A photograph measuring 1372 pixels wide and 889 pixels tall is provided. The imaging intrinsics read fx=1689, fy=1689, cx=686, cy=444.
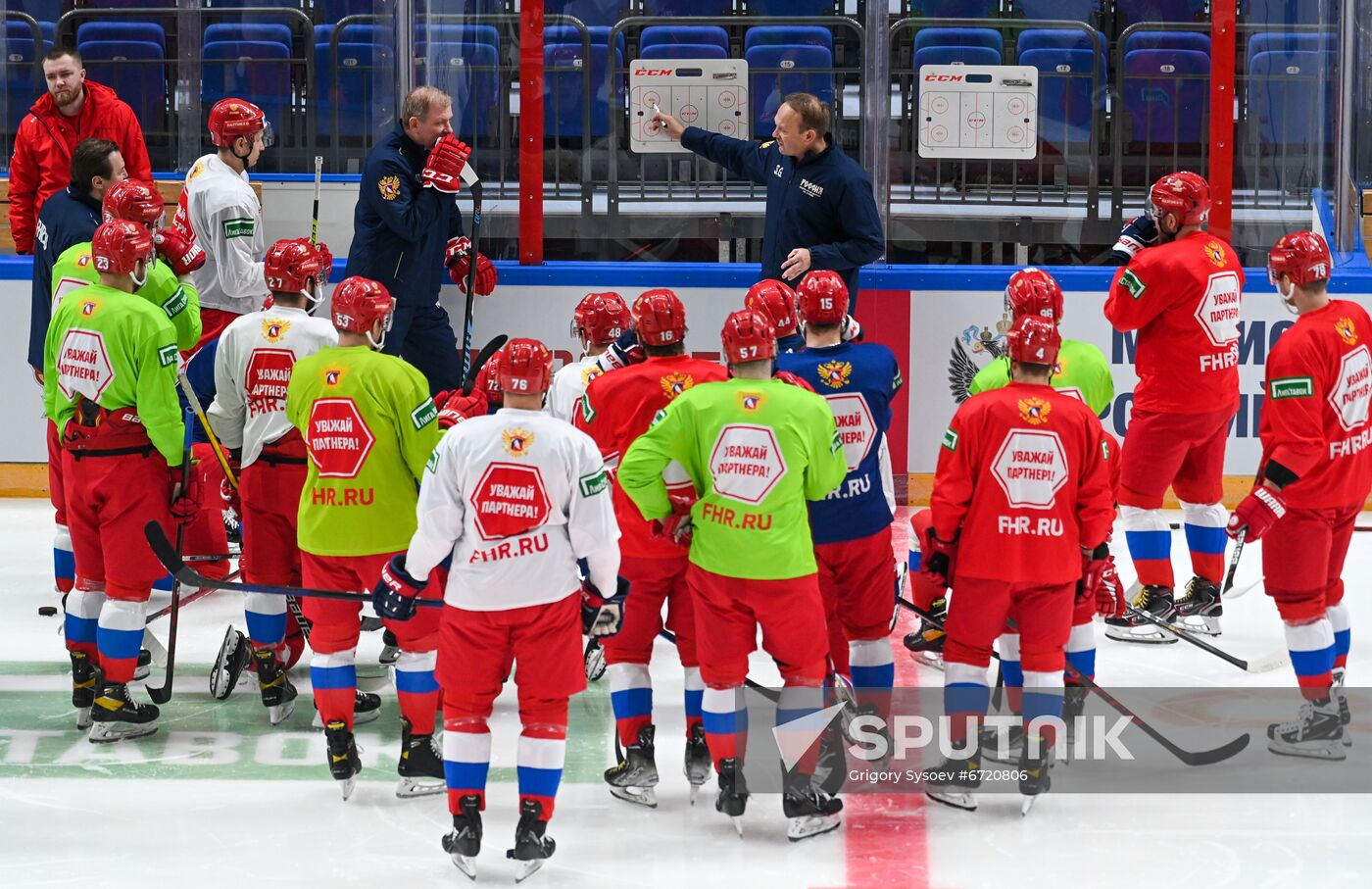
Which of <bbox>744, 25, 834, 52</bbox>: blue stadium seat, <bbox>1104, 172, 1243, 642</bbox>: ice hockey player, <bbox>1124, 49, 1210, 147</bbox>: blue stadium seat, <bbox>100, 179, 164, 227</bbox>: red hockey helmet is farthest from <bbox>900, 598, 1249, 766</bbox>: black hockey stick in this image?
<bbox>744, 25, 834, 52</bbox>: blue stadium seat

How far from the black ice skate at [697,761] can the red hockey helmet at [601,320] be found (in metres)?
1.19

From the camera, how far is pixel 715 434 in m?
4.18

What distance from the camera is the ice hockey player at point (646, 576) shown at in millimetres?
4516

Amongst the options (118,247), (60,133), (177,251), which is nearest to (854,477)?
(118,247)

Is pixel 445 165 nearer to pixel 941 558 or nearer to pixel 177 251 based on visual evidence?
pixel 177 251

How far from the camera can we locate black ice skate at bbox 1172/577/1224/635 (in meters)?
6.19

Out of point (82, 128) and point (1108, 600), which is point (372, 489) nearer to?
point (1108, 600)

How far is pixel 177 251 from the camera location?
5977 mm

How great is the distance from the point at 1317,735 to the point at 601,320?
2.43 m

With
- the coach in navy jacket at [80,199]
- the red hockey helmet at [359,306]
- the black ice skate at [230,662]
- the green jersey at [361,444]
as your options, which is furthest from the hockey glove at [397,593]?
the coach in navy jacket at [80,199]

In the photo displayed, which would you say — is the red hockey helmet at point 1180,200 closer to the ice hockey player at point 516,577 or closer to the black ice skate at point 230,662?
the ice hockey player at point 516,577

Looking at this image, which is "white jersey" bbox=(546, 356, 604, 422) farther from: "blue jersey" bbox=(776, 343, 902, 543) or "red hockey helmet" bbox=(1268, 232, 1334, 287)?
"red hockey helmet" bbox=(1268, 232, 1334, 287)

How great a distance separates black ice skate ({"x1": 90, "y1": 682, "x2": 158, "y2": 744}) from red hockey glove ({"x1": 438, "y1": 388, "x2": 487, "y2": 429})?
1.26m

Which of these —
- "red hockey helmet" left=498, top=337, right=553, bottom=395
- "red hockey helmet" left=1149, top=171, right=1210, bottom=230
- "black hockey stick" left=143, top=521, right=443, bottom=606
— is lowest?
"black hockey stick" left=143, top=521, right=443, bottom=606
